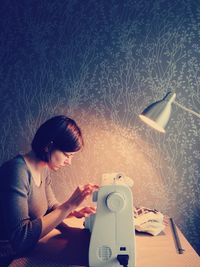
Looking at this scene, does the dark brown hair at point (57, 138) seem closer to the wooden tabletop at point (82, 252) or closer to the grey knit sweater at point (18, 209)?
the grey knit sweater at point (18, 209)

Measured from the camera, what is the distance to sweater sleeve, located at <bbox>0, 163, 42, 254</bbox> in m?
1.22

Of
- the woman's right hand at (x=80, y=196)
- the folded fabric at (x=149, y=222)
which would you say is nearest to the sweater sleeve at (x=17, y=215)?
the woman's right hand at (x=80, y=196)

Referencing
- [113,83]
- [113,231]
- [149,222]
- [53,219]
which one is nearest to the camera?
[113,231]

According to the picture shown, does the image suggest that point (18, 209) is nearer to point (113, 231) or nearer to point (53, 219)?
point (53, 219)

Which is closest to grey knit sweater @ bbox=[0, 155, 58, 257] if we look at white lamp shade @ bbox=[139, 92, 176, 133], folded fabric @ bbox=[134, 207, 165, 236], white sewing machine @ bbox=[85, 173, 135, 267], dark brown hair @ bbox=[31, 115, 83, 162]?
dark brown hair @ bbox=[31, 115, 83, 162]

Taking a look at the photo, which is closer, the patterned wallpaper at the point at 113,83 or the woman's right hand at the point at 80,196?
the woman's right hand at the point at 80,196

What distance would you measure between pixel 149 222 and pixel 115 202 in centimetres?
46

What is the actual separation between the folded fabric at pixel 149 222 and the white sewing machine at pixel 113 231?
374 mm

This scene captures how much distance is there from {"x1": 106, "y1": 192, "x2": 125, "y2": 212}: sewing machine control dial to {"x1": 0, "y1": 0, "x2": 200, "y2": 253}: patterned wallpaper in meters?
0.71

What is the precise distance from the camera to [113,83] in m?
1.86

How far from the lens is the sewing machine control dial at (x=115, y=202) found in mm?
1158

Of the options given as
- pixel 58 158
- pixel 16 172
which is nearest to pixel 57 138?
pixel 58 158

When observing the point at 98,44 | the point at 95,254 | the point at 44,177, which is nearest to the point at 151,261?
the point at 95,254

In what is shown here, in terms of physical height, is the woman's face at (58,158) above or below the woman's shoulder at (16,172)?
above
